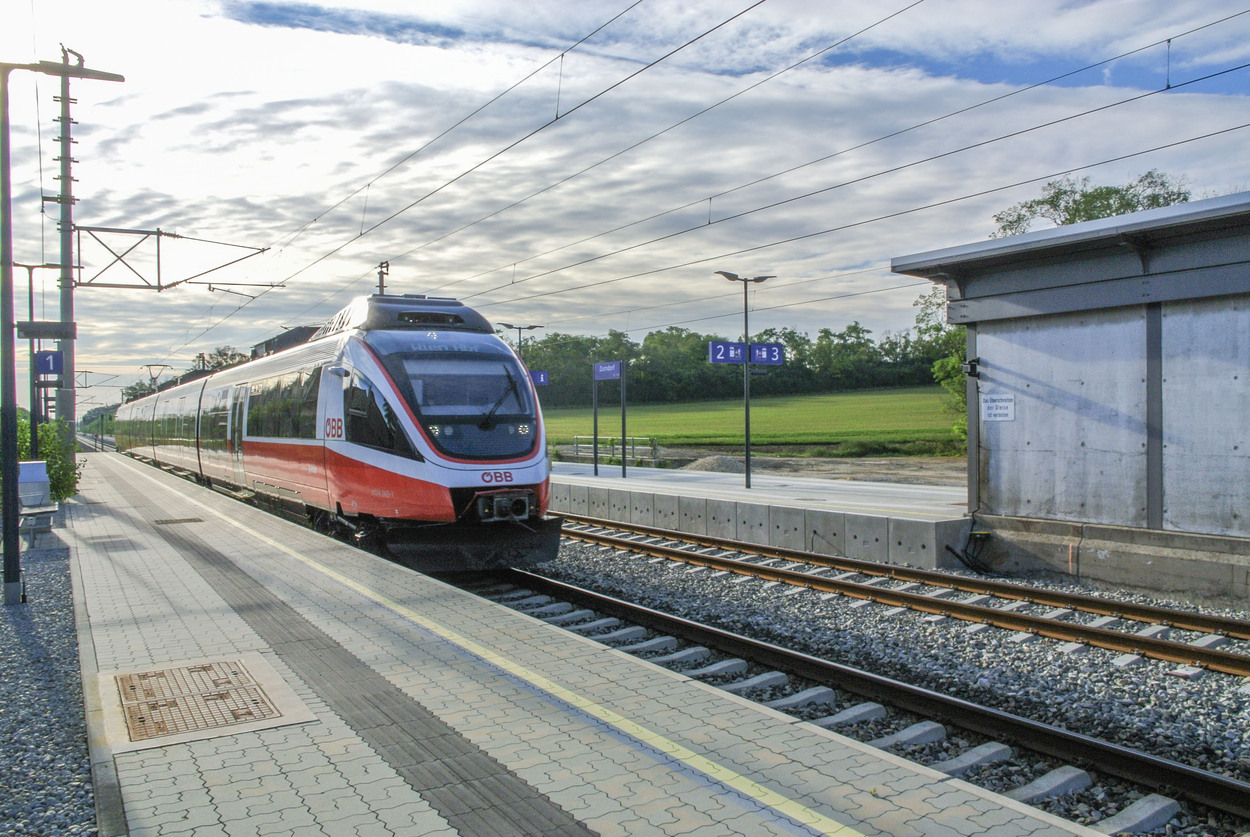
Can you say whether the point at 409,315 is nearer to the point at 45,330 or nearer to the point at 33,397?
the point at 45,330

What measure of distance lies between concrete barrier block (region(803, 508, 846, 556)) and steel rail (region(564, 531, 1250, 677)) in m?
2.30

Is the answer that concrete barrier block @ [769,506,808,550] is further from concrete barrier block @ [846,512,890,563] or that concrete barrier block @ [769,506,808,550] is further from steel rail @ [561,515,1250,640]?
steel rail @ [561,515,1250,640]

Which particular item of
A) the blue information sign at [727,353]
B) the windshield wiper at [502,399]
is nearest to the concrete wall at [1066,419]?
the windshield wiper at [502,399]

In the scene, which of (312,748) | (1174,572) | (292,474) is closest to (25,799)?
(312,748)

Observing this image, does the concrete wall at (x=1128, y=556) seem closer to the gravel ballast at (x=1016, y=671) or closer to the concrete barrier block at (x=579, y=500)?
the gravel ballast at (x=1016, y=671)

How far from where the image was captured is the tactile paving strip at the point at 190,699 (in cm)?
517

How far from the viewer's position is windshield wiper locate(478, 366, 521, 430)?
1044cm

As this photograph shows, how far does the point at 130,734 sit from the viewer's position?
4.99 meters

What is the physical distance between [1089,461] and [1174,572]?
1777 mm

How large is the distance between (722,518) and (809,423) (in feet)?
155

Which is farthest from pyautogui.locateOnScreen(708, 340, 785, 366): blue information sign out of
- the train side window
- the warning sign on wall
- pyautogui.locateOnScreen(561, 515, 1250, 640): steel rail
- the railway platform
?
the railway platform

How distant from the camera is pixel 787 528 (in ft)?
47.1

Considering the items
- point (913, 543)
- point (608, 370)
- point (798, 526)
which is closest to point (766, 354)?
point (608, 370)

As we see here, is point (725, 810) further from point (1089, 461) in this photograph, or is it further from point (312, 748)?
point (1089, 461)
